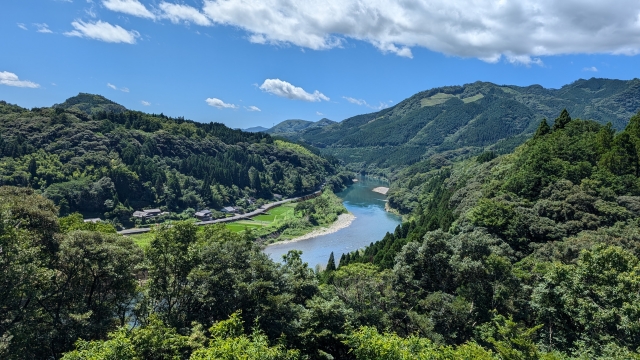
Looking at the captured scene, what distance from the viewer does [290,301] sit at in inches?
A: 731

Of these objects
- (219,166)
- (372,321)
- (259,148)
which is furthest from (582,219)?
(259,148)

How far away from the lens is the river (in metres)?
61.2

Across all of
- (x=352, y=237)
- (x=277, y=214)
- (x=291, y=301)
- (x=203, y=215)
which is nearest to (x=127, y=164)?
(x=203, y=215)

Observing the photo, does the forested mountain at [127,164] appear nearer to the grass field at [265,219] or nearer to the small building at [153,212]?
the small building at [153,212]

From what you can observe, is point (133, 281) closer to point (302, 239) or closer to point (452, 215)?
point (452, 215)

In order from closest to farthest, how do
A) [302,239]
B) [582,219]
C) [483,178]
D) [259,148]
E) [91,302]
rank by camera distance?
1. [91,302]
2. [582,219]
3. [483,178]
4. [302,239]
5. [259,148]

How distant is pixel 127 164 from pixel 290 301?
283 ft

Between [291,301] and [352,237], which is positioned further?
[352,237]

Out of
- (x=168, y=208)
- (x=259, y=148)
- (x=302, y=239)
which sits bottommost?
(x=302, y=239)

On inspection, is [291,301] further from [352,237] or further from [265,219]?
[265,219]

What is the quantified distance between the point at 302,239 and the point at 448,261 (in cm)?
5350

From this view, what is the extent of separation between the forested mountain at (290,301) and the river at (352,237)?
2662 centimetres

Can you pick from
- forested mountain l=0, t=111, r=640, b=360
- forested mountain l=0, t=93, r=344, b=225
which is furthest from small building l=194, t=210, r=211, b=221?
forested mountain l=0, t=111, r=640, b=360

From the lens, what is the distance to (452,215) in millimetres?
41500
